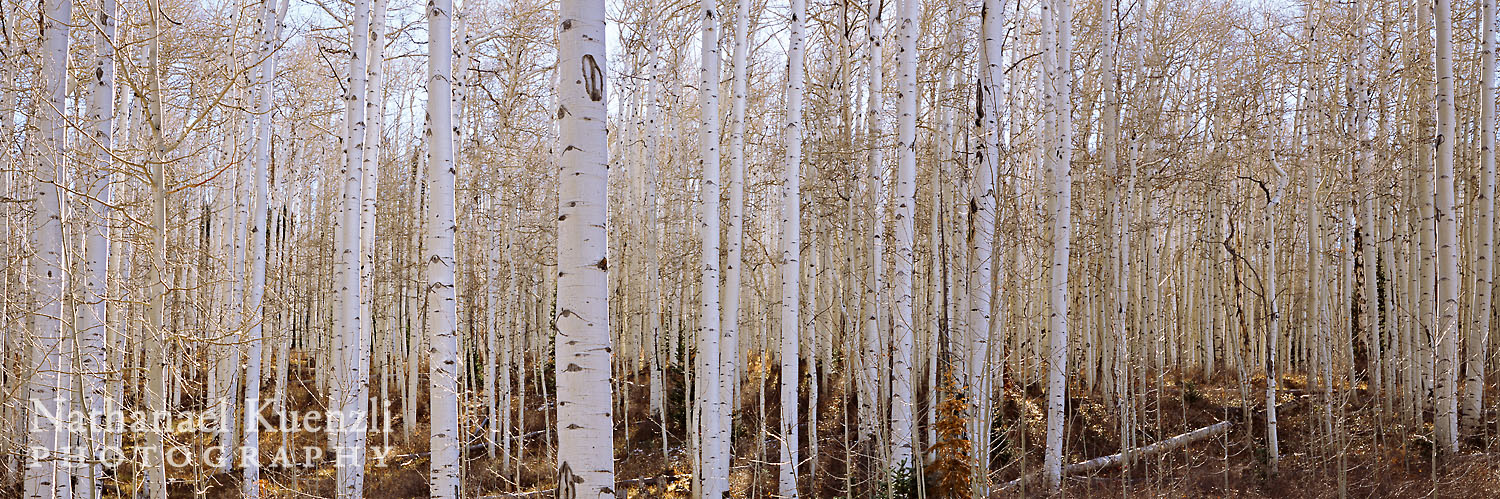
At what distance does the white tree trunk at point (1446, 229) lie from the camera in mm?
7734

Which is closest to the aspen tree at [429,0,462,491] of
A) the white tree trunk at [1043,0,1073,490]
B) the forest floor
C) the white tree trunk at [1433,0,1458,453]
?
the forest floor

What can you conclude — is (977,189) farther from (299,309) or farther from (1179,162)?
(299,309)

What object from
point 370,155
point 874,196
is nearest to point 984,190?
point 874,196

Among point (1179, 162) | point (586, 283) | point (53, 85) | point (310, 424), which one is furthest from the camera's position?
Answer: point (310, 424)

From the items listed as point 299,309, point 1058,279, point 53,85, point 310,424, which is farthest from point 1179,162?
point 299,309

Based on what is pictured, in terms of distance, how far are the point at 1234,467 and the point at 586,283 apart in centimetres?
852

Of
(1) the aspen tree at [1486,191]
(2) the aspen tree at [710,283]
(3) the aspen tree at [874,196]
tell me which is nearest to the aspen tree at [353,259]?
(2) the aspen tree at [710,283]

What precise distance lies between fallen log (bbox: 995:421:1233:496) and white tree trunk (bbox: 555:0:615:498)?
524 centimetres

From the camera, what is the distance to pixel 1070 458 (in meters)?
10.1

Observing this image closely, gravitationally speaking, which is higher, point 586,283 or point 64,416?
point 586,283

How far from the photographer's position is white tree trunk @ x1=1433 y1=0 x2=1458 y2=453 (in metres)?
7.73

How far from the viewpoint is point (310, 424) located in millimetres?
13672

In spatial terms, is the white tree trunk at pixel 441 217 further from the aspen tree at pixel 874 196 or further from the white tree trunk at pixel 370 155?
the aspen tree at pixel 874 196

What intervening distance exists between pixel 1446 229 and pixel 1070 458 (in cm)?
422
